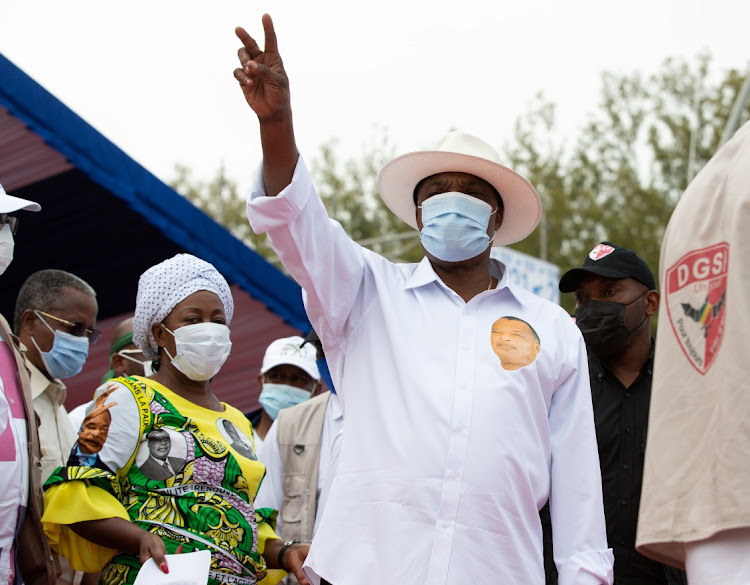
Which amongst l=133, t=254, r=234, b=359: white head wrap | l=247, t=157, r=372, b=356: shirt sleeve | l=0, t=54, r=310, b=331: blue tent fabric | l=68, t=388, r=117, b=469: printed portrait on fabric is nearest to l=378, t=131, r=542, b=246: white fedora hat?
l=247, t=157, r=372, b=356: shirt sleeve

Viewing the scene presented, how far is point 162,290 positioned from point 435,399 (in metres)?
1.39

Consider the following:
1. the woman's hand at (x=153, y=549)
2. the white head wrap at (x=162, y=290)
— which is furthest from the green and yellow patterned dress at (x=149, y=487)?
the white head wrap at (x=162, y=290)

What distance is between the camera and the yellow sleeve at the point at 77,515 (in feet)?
11.3

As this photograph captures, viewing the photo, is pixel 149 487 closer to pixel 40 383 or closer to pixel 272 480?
pixel 40 383

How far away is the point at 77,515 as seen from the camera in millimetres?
3461

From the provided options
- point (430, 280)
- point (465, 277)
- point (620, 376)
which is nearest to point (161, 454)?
point (430, 280)

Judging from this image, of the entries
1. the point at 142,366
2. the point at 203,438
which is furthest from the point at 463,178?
the point at 142,366

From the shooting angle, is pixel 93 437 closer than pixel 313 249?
No

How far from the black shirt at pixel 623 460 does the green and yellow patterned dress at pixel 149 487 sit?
155 cm

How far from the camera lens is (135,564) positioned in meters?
3.52

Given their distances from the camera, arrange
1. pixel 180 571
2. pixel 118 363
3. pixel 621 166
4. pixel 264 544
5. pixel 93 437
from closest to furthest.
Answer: pixel 180 571 → pixel 93 437 → pixel 264 544 → pixel 118 363 → pixel 621 166

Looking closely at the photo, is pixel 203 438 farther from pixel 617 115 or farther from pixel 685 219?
pixel 617 115

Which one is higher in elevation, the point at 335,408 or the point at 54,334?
the point at 54,334

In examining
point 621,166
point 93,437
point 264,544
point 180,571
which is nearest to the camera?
point 180,571
